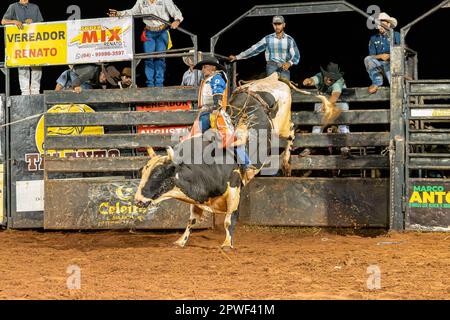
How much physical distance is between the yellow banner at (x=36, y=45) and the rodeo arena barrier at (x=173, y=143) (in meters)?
0.05

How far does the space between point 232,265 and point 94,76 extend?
4153mm

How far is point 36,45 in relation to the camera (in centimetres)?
920

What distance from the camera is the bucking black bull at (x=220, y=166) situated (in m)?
6.92

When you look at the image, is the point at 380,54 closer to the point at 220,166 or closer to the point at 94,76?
the point at 220,166

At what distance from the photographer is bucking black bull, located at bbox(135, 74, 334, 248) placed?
692cm

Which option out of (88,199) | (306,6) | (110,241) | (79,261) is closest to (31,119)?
(88,199)

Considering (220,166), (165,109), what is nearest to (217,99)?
(220,166)

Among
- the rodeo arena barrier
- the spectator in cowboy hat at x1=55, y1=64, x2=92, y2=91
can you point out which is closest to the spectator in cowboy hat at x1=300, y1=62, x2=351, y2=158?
the rodeo arena barrier

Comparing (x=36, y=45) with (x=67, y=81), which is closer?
(x=36, y=45)

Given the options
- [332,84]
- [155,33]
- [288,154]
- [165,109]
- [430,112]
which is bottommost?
[288,154]

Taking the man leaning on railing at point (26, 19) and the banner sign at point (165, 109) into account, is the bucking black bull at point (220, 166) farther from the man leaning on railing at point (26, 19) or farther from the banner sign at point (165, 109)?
the man leaning on railing at point (26, 19)

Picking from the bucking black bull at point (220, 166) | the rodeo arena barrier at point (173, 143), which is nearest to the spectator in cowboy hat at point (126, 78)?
the rodeo arena barrier at point (173, 143)
